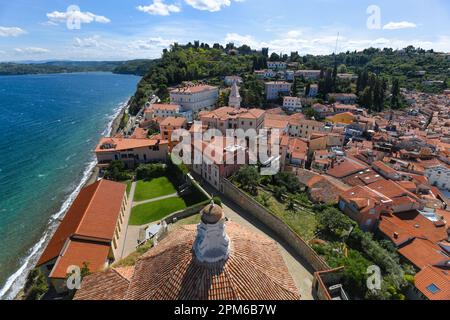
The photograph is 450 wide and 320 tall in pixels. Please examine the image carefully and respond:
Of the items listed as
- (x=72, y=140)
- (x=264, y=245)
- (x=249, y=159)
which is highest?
(x=264, y=245)

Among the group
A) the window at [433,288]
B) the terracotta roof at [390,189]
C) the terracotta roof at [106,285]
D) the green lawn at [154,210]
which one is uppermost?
the terracotta roof at [106,285]

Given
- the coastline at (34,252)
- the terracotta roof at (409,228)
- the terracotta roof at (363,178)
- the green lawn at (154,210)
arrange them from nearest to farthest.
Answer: the coastline at (34,252), the terracotta roof at (409,228), the green lawn at (154,210), the terracotta roof at (363,178)

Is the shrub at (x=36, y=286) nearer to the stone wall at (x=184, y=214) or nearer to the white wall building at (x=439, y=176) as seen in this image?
the stone wall at (x=184, y=214)

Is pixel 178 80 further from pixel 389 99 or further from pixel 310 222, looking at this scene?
pixel 310 222

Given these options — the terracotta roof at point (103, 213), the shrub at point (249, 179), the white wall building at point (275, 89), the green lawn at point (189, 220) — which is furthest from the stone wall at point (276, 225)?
the white wall building at point (275, 89)

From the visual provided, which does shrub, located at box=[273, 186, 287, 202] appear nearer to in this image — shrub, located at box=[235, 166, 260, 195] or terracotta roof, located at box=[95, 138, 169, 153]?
shrub, located at box=[235, 166, 260, 195]

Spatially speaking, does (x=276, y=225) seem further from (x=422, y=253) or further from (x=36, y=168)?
(x=36, y=168)
